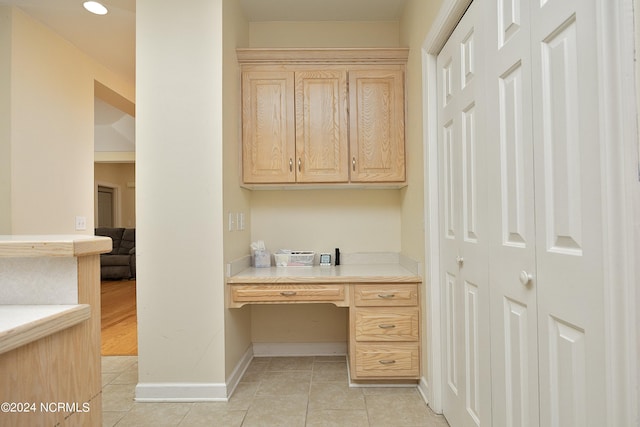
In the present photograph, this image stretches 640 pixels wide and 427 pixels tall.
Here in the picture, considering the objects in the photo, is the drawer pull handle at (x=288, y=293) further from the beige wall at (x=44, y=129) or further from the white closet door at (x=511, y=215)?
the beige wall at (x=44, y=129)

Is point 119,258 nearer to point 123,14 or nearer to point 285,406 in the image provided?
point 123,14

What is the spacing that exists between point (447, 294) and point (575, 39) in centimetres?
139

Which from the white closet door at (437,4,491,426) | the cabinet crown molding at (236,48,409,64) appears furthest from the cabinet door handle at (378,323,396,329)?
the cabinet crown molding at (236,48,409,64)

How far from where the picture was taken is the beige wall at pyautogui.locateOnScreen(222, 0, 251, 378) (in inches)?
91.6

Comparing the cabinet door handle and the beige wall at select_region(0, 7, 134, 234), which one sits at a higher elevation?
the beige wall at select_region(0, 7, 134, 234)

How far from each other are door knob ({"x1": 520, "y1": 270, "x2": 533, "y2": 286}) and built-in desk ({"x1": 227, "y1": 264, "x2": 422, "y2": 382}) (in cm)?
120

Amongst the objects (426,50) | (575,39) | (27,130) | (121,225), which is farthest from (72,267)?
(121,225)

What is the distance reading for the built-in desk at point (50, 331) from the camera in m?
0.72

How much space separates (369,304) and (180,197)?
4.67 ft

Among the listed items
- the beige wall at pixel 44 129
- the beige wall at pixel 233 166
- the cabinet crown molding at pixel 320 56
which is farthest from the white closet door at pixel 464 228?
the beige wall at pixel 44 129

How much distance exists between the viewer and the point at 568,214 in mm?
927

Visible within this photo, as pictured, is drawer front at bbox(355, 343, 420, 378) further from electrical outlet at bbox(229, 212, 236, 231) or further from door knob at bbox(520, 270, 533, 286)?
door knob at bbox(520, 270, 533, 286)

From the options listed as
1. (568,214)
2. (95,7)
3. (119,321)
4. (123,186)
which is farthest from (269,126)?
(123,186)

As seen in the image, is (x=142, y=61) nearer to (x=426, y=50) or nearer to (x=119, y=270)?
(x=426, y=50)
